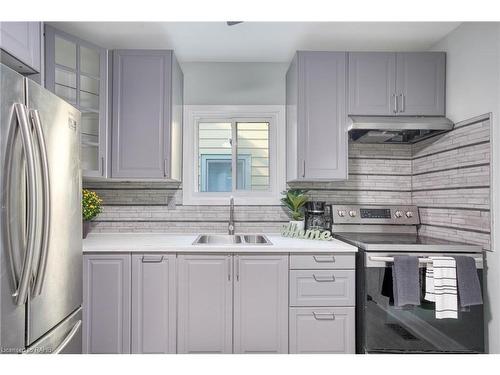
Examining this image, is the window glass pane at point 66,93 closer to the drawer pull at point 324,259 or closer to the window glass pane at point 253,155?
the window glass pane at point 253,155

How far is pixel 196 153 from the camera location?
9.05 ft

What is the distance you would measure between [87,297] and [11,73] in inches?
56.6

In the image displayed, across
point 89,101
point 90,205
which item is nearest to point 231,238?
point 90,205

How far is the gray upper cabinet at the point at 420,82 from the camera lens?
91.5 inches

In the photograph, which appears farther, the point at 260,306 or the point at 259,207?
the point at 259,207

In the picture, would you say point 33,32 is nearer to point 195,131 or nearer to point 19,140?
point 19,140

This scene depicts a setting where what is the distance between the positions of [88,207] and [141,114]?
2.69ft

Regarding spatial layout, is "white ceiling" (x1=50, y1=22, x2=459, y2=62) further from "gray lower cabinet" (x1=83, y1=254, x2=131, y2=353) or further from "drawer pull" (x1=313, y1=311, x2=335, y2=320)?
"drawer pull" (x1=313, y1=311, x2=335, y2=320)

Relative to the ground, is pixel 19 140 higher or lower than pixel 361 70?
lower

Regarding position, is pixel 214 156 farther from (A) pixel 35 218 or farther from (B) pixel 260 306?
(A) pixel 35 218

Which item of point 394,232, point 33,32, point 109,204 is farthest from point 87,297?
point 394,232

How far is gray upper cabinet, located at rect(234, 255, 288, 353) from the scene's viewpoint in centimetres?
202

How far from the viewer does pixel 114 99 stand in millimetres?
2307

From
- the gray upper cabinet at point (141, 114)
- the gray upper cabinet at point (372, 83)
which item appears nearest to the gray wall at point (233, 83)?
the gray upper cabinet at point (141, 114)
